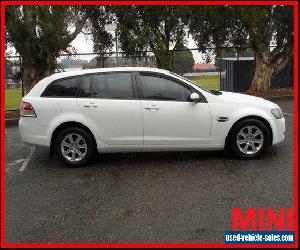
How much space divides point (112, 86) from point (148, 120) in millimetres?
853

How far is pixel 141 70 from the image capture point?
6.19m

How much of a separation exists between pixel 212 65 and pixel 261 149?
33.3 ft

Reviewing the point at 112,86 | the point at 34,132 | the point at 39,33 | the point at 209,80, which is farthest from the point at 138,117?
the point at 209,80

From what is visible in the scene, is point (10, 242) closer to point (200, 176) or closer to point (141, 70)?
point (200, 176)

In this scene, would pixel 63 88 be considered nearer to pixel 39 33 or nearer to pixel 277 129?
pixel 277 129

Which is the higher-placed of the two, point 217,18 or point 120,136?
point 217,18

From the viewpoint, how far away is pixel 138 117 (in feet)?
19.5

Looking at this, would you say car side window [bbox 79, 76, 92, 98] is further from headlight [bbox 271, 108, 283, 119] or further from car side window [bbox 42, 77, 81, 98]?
headlight [bbox 271, 108, 283, 119]

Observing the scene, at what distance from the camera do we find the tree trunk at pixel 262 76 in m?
14.7

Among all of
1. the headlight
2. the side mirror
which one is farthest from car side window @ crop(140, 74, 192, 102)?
the headlight

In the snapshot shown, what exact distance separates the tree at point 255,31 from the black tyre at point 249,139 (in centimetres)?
739

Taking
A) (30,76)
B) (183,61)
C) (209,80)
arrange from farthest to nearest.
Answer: (209,80), (183,61), (30,76)

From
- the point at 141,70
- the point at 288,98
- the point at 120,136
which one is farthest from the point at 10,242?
the point at 288,98

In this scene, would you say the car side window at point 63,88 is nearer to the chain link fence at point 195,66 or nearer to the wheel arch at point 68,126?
the wheel arch at point 68,126
